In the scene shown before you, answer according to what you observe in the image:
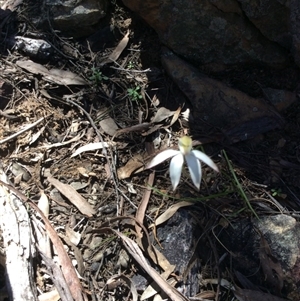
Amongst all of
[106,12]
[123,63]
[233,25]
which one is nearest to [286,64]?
[233,25]

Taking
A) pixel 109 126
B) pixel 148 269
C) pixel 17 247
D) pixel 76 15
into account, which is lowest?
pixel 148 269

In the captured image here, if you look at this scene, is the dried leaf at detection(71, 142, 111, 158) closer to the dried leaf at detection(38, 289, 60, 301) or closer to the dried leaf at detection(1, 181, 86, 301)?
the dried leaf at detection(1, 181, 86, 301)

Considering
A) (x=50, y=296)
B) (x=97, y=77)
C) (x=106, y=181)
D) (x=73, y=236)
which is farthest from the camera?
(x=97, y=77)

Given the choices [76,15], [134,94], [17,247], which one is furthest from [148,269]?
[76,15]

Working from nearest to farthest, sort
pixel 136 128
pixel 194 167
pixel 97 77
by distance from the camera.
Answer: pixel 194 167 → pixel 136 128 → pixel 97 77

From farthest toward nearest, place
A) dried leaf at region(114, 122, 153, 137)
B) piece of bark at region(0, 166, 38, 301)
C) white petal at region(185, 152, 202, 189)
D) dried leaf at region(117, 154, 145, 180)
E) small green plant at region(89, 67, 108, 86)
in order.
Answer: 1. small green plant at region(89, 67, 108, 86)
2. dried leaf at region(114, 122, 153, 137)
3. dried leaf at region(117, 154, 145, 180)
4. piece of bark at region(0, 166, 38, 301)
5. white petal at region(185, 152, 202, 189)

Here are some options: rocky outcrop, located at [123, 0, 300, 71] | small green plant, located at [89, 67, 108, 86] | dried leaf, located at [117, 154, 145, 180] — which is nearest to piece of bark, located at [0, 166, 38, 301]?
dried leaf, located at [117, 154, 145, 180]

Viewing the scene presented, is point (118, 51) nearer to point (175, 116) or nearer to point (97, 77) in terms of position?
point (97, 77)

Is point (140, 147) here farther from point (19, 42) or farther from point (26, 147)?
point (19, 42)
